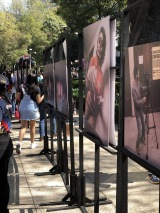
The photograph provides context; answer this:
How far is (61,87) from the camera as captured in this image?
212 inches

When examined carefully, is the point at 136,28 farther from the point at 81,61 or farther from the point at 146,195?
the point at 146,195

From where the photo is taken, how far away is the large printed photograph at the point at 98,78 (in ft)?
10.7

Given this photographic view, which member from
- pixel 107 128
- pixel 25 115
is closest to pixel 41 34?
pixel 25 115

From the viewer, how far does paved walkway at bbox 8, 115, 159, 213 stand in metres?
4.68

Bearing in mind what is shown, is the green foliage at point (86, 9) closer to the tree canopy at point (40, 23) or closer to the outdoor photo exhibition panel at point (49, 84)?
the tree canopy at point (40, 23)

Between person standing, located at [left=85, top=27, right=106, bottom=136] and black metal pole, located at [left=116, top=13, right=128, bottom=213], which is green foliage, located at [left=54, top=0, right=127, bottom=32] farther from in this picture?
black metal pole, located at [left=116, top=13, right=128, bottom=213]

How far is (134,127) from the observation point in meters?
2.73

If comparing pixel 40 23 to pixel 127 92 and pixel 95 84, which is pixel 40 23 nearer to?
pixel 95 84

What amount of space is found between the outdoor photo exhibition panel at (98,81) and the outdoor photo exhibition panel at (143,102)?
419 mm

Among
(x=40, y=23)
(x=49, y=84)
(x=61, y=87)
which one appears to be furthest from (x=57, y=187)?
(x=40, y=23)

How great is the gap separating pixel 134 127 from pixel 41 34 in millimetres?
67131

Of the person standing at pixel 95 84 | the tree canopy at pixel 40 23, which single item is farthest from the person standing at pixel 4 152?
the tree canopy at pixel 40 23

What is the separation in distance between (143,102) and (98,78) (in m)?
1.00

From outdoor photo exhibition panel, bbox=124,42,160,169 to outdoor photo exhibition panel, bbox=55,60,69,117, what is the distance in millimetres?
2186
